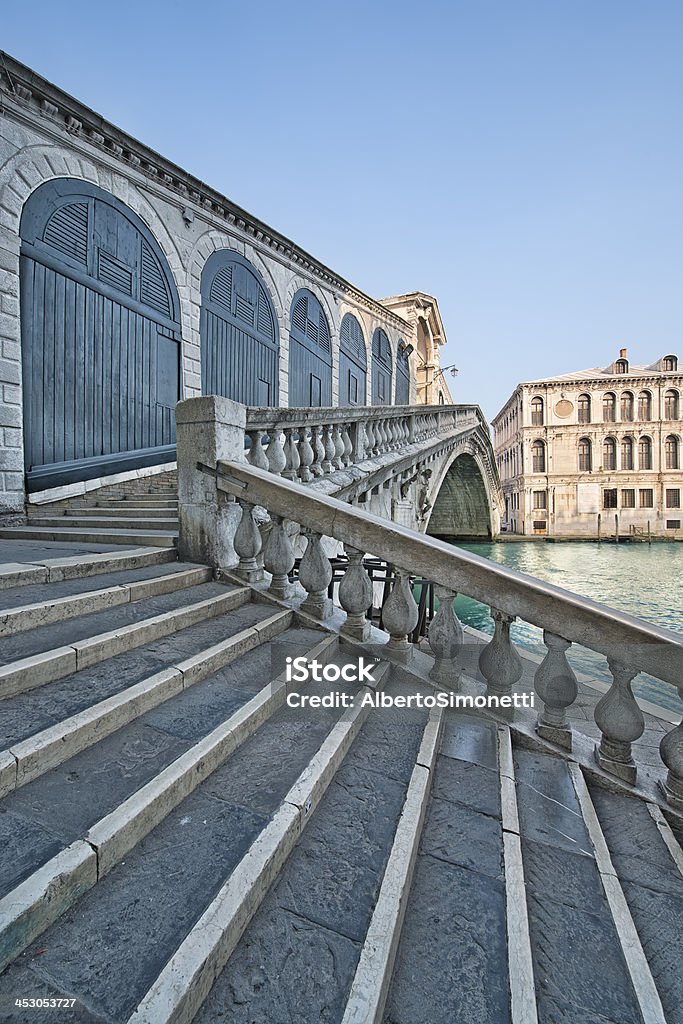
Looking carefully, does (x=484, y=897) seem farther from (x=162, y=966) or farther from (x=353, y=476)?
(x=353, y=476)

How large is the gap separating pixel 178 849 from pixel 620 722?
2.19 m

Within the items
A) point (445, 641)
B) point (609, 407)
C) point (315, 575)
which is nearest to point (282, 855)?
point (445, 641)

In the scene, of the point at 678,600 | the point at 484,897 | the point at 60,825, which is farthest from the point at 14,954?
the point at 678,600

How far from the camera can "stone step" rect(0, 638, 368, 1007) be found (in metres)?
1.11

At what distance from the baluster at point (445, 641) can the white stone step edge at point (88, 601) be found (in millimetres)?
1858

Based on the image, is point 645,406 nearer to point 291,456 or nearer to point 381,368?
point 381,368

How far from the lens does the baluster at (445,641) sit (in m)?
2.80

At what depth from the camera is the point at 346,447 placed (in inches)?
244

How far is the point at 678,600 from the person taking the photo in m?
12.2

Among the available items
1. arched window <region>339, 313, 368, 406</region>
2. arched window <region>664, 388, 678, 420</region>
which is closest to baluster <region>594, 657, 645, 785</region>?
arched window <region>339, 313, 368, 406</region>

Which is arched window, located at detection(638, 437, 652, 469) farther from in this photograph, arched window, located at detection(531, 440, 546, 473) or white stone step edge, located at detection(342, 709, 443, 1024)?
white stone step edge, located at detection(342, 709, 443, 1024)

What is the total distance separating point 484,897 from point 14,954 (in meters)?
1.43

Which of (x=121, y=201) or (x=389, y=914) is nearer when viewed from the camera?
(x=389, y=914)

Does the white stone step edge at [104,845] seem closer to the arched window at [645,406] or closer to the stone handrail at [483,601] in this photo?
the stone handrail at [483,601]
